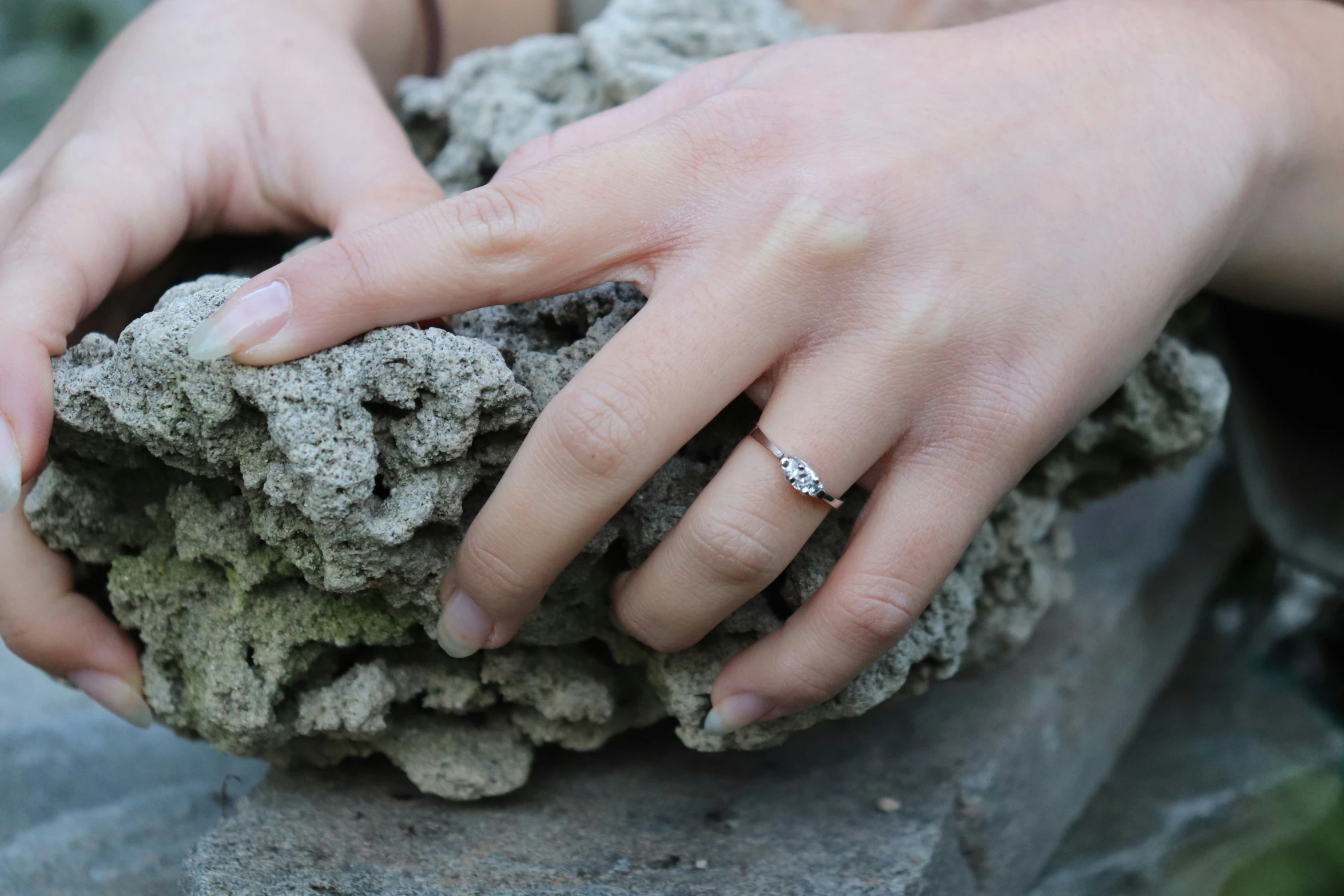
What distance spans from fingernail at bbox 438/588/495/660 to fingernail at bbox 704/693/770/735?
0.23m

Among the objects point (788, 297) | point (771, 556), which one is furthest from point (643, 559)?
Result: point (788, 297)

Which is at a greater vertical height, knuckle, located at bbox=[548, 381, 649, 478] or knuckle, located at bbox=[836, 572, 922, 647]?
knuckle, located at bbox=[548, 381, 649, 478]

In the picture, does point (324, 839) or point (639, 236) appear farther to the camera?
point (324, 839)

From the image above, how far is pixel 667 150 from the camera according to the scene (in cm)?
88

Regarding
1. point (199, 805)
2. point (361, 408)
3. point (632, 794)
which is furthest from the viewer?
point (199, 805)

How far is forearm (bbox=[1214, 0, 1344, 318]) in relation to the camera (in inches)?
42.1

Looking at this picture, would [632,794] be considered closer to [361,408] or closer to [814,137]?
[361,408]

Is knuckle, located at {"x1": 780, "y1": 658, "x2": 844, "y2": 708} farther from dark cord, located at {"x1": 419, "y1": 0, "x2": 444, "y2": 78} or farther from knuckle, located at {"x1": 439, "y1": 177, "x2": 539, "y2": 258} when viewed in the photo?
dark cord, located at {"x1": 419, "y1": 0, "x2": 444, "y2": 78}


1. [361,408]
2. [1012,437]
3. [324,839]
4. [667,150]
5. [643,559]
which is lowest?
[324,839]

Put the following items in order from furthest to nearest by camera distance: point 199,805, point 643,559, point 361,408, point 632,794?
point 199,805 < point 632,794 < point 643,559 < point 361,408

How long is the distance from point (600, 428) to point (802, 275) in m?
0.21

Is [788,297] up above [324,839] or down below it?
above

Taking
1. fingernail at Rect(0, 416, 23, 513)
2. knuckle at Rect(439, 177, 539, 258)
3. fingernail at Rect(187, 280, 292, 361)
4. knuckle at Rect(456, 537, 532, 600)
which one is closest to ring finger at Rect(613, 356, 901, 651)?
knuckle at Rect(456, 537, 532, 600)

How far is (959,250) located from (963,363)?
0.32ft
